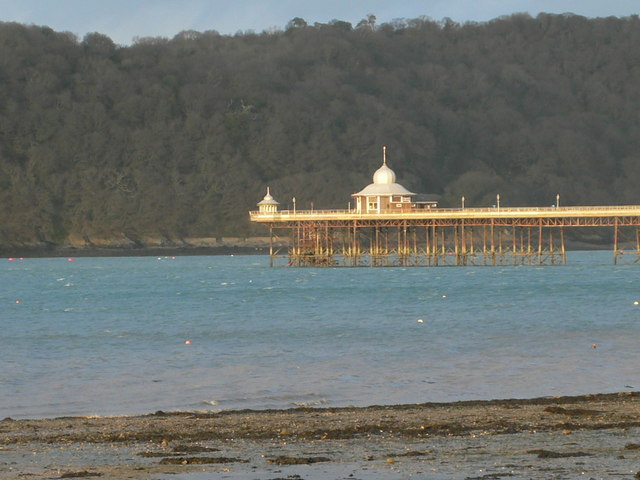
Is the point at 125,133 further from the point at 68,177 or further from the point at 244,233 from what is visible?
the point at 244,233

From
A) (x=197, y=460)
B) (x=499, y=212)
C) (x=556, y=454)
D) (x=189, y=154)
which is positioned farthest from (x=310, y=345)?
(x=189, y=154)

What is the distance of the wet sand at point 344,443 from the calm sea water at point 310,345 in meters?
3.30

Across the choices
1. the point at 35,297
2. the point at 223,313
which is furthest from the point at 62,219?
the point at 223,313

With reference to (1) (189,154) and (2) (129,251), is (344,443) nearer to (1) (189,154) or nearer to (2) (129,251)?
(2) (129,251)

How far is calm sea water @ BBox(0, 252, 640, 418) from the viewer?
2859 cm

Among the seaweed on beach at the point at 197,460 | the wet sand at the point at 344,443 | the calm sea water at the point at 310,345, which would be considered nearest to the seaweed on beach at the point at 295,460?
the wet sand at the point at 344,443

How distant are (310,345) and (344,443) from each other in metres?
21.5

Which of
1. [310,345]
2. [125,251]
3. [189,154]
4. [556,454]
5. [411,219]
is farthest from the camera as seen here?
[189,154]

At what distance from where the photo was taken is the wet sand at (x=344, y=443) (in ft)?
57.2

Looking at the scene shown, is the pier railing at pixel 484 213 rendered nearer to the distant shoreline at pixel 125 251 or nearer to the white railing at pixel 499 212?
the white railing at pixel 499 212

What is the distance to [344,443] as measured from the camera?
65.0 feet

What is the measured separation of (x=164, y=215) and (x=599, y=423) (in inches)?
6031

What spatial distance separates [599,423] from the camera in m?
21.3

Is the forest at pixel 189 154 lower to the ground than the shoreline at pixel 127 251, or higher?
higher
